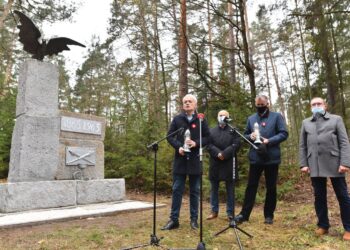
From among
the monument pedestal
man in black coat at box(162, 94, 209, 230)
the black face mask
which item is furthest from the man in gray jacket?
the monument pedestal

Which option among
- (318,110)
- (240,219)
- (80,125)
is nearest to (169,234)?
(240,219)

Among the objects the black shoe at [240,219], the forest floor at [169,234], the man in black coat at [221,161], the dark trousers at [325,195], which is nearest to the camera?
the forest floor at [169,234]

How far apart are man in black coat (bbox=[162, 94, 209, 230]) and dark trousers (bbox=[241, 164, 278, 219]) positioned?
2.50ft

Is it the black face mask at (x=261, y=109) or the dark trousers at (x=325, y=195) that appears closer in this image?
the dark trousers at (x=325, y=195)

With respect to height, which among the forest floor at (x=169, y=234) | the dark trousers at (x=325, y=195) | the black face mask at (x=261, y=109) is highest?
the black face mask at (x=261, y=109)

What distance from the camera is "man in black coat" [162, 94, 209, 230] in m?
4.11

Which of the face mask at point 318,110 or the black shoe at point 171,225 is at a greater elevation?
the face mask at point 318,110

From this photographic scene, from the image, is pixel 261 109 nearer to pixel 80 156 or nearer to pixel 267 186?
pixel 267 186

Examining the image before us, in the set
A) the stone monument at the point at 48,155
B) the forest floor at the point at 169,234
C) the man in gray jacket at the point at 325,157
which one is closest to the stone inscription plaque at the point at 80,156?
the stone monument at the point at 48,155

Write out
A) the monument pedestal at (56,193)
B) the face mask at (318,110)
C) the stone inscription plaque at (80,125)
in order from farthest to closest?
the stone inscription plaque at (80,125) < the monument pedestal at (56,193) < the face mask at (318,110)

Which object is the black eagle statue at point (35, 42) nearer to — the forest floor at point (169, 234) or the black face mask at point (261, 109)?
the forest floor at point (169, 234)

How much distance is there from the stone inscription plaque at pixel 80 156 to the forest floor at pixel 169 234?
5.42ft

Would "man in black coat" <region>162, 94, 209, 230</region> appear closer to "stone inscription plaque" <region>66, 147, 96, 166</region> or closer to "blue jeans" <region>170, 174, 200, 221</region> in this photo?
"blue jeans" <region>170, 174, 200, 221</region>

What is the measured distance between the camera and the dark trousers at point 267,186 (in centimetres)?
433
